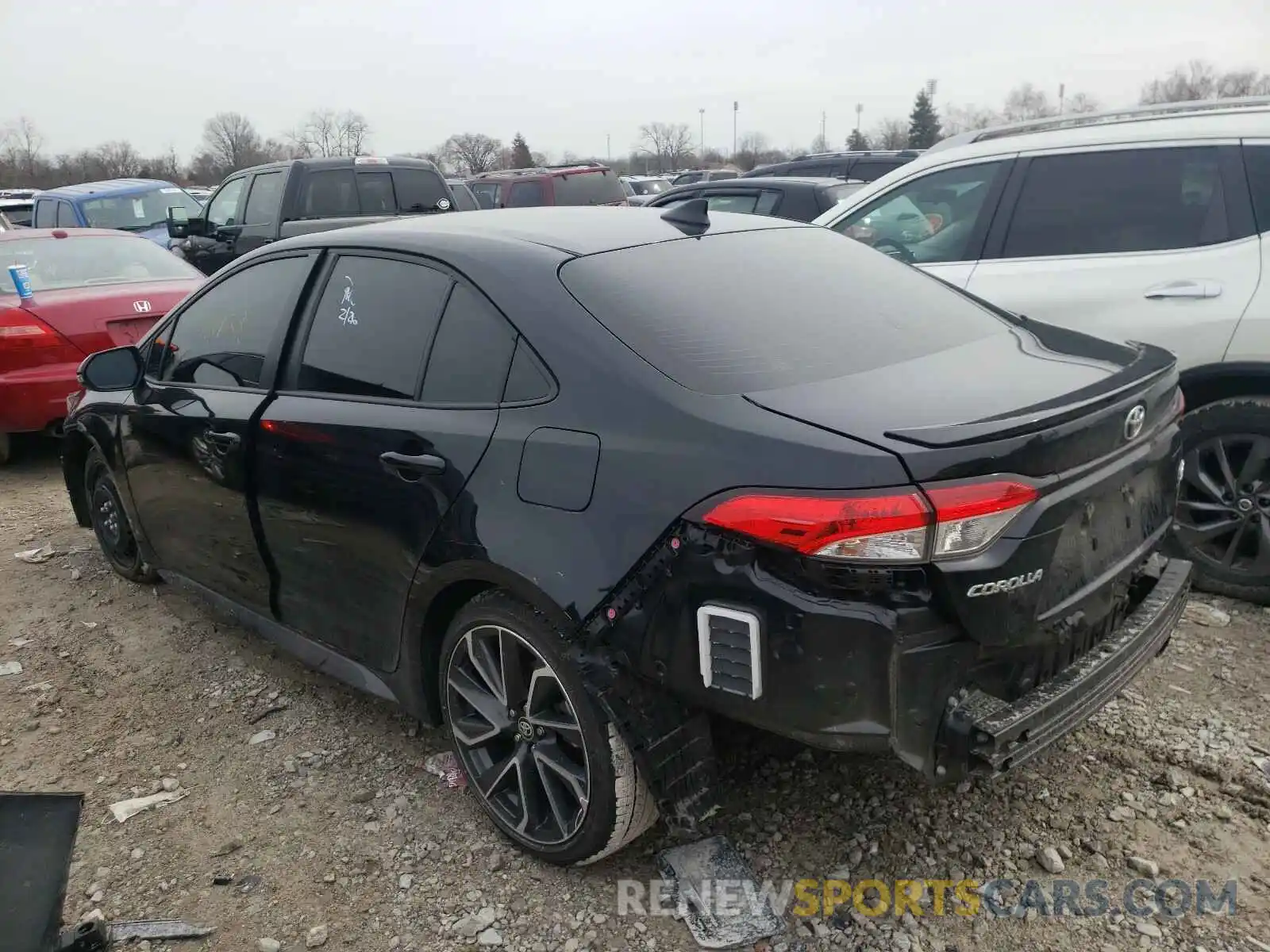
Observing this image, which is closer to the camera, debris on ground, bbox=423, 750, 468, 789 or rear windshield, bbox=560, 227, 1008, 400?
rear windshield, bbox=560, 227, 1008, 400

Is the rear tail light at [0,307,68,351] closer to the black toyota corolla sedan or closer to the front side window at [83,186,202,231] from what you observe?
the black toyota corolla sedan

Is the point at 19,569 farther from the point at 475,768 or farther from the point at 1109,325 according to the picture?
the point at 1109,325

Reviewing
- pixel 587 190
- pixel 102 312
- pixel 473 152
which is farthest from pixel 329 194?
pixel 473 152

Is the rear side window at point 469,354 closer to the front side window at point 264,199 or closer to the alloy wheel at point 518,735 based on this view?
the alloy wheel at point 518,735

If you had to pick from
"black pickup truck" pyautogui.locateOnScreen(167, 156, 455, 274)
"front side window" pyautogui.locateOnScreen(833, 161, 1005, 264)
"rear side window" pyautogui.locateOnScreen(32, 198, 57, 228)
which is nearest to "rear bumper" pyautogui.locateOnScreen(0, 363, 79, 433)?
"black pickup truck" pyautogui.locateOnScreen(167, 156, 455, 274)

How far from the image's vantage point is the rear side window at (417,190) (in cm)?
1081

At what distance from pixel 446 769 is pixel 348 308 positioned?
1.50 metres

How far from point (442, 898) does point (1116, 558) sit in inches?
76.6

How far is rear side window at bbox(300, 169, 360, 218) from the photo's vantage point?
1028 centimetres

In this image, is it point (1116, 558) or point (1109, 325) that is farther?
point (1109, 325)

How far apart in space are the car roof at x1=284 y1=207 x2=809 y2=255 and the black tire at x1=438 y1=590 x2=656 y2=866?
103cm

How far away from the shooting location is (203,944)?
2500mm

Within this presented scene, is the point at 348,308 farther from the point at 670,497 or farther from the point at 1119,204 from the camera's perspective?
the point at 1119,204

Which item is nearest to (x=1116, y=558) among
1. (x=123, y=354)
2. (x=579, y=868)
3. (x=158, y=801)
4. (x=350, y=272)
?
(x=579, y=868)
